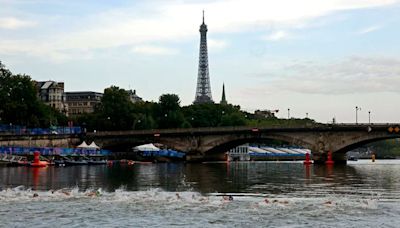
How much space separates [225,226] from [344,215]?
25.7ft

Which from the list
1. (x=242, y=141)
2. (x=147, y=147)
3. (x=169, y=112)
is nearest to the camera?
(x=242, y=141)

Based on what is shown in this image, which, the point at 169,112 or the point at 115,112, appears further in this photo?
the point at 169,112

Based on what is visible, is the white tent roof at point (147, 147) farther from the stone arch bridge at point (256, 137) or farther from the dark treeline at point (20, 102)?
the dark treeline at point (20, 102)

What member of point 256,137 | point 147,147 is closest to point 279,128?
point 256,137

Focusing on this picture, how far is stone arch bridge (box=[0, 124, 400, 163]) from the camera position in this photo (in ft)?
416

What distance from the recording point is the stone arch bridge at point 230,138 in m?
127

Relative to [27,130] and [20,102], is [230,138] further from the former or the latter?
[20,102]

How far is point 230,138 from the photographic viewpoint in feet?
462

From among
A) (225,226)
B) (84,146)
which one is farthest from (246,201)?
(84,146)

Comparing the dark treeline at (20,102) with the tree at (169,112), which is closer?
the dark treeline at (20,102)

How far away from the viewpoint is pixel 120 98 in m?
181

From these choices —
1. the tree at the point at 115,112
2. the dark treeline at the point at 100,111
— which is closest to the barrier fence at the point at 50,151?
the dark treeline at the point at 100,111

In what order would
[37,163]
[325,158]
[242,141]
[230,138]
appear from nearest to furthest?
[37,163] → [325,158] → [230,138] → [242,141]

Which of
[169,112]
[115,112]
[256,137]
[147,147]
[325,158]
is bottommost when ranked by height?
[325,158]
